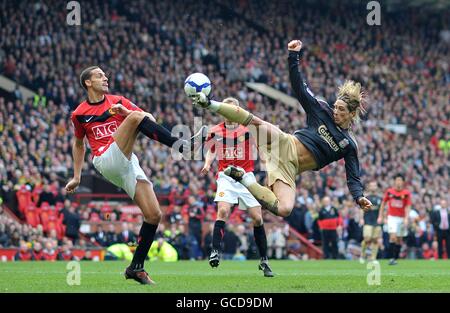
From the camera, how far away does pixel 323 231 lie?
2741 cm

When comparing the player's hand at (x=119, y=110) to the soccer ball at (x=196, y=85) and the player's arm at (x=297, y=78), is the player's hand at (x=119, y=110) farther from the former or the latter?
the player's arm at (x=297, y=78)

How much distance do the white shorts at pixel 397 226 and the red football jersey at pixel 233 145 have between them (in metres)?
7.44

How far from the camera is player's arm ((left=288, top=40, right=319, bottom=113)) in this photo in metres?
12.0

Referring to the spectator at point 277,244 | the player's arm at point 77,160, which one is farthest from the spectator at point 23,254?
the player's arm at point 77,160

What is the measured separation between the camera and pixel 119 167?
1164cm

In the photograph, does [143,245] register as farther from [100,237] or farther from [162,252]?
[100,237]

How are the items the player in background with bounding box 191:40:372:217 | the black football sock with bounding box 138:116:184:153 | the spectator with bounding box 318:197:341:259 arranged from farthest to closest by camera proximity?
the spectator with bounding box 318:197:341:259 → the player in background with bounding box 191:40:372:217 → the black football sock with bounding box 138:116:184:153

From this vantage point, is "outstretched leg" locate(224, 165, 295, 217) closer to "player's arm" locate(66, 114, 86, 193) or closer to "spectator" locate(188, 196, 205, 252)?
"player's arm" locate(66, 114, 86, 193)

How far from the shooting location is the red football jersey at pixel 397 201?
74.2ft

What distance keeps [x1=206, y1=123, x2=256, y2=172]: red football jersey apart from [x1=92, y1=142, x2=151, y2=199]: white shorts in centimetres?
407

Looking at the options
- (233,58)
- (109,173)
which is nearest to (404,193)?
(109,173)

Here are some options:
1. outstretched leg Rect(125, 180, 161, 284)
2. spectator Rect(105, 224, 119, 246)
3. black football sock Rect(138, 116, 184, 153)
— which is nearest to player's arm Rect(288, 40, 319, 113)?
black football sock Rect(138, 116, 184, 153)

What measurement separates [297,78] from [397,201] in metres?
11.3
